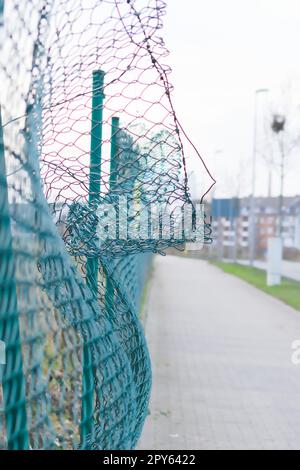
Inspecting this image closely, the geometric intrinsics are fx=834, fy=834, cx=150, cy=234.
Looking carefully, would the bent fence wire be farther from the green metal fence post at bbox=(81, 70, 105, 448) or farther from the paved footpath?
the paved footpath

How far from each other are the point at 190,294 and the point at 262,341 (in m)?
8.64

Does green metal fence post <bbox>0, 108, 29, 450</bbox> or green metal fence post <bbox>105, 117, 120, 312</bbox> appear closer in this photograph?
green metal fence post <bbox>0, 108, 29, 450</bbox>

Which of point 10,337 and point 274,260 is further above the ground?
point 10,337

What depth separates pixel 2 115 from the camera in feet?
5.94

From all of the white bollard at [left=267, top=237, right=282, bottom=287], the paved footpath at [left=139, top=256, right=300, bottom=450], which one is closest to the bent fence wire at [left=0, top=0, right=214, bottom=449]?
the paved footpath at [left=139, top=256, right=300, bottom=450]

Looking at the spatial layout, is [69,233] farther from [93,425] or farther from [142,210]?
[93,425]

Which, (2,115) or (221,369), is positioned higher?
(2,115)

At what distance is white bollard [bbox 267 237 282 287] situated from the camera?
21.0m

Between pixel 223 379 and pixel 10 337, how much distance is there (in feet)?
20.6

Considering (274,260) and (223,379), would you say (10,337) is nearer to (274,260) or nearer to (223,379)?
(223,379)

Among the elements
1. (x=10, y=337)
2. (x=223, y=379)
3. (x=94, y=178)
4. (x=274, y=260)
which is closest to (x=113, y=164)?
(x=94, y=178)

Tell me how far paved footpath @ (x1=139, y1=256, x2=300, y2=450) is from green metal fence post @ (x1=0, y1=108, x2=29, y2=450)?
3673 mm

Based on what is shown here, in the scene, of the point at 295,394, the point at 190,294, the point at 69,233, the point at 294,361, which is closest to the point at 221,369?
the point at 294,361

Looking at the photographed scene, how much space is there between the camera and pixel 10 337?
1.81 metres
